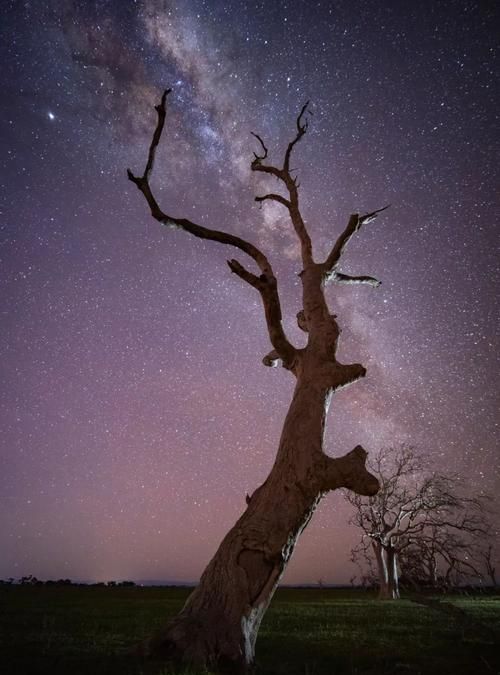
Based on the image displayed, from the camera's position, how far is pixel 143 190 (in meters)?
8.92

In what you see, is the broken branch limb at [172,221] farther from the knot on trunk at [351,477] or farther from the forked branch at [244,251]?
the knot on trunk at [351,477]

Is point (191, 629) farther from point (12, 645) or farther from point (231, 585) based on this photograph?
point (12, 645)

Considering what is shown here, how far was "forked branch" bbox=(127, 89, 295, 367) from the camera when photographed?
8.17 m

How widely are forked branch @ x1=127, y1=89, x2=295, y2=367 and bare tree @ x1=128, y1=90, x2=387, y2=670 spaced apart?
0.02 metres

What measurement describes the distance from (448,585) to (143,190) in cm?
886

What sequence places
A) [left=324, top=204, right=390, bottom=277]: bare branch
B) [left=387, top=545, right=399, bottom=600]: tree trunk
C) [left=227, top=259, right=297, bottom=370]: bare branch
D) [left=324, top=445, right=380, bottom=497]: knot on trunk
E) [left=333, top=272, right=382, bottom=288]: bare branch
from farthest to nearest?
1. [left=387, top=545, right=399, bottom=600]: tree trunk
2. [left=333, top=272, right=382, bottom=288]: bare branch
3. [left=324, top=204, right=390, bottom=277]: bare branch
4. [left=227, top=259, right=297, bottom=370]: bare branch
5. [left=324, top=445, right=380, bottom=497]: knot on trunk

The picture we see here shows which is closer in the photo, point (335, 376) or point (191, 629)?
point (191, 629)

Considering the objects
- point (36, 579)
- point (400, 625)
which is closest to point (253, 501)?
point (400, 625)

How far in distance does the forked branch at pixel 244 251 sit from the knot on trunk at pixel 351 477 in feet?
6.99

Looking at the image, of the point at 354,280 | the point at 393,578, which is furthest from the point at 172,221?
the point at 393,578

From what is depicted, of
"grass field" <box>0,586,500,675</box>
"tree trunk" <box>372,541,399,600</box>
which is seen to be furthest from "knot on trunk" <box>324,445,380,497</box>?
"tree trunk" <box>372,541,399,600</box>

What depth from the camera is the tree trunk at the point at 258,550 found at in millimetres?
5484

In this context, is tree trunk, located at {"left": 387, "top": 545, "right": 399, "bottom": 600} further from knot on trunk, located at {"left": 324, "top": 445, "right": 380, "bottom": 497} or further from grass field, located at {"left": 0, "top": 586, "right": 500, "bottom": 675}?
knot on trunk, located at {"left": 324, "top": 445, "right": 380, "bottom": 497}

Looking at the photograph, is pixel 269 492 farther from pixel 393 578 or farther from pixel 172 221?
pixel 393 578
